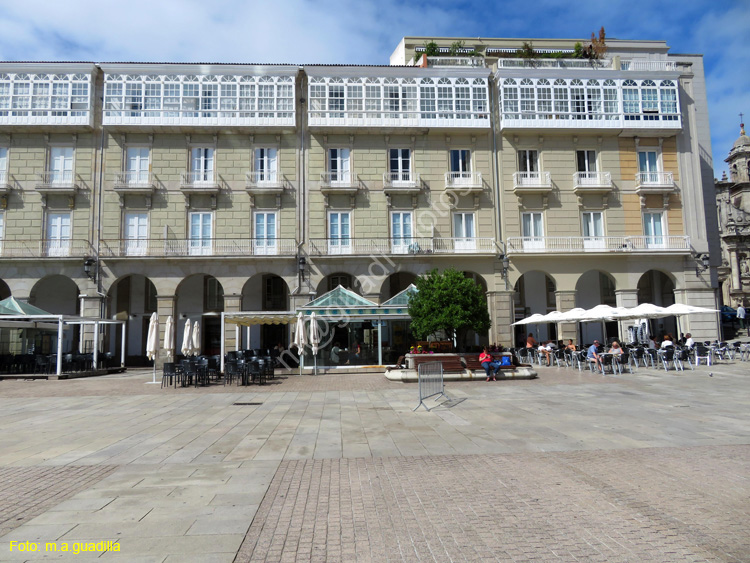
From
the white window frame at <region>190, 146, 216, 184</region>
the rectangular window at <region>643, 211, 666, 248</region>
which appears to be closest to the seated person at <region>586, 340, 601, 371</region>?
the rectangular window at <region>643, 211, 666, 248</region>

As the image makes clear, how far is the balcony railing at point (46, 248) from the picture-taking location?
25.5 m

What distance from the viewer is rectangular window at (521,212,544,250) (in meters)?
27.3

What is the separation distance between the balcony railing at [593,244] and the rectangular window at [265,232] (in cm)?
1243

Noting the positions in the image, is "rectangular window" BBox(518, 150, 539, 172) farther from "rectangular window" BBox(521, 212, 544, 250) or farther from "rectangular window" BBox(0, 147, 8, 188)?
"rectangular window" BBox(0, 147, 8, 188)

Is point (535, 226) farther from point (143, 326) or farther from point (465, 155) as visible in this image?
point (143, 326)

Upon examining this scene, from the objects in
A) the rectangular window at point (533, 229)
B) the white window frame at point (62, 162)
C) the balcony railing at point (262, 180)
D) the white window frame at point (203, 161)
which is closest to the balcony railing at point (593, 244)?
the rectangular window at point (533, 229)

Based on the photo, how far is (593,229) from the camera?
91.6ft

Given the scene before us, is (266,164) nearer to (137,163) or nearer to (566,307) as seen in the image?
(137,163)

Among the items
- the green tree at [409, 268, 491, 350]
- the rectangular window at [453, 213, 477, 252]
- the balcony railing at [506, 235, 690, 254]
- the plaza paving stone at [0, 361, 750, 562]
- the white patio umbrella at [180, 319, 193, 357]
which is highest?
the rectangular window at [453, 213, 477, 252]

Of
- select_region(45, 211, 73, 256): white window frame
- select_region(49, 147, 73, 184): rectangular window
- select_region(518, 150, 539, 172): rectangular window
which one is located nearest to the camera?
select_region(45, 211, 73, 256): white window frame

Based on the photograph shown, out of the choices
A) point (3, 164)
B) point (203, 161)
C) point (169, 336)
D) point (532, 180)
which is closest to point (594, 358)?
point (532, 180)

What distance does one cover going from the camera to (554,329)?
30.7 m

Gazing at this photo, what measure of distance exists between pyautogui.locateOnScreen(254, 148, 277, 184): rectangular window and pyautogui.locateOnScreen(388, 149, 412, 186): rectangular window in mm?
6227

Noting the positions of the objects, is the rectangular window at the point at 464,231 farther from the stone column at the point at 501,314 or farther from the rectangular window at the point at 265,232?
the rectangular window at the point at 265,232
